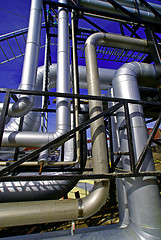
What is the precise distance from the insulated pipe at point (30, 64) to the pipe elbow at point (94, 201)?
202cm

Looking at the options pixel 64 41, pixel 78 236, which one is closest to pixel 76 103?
pixel 64 41

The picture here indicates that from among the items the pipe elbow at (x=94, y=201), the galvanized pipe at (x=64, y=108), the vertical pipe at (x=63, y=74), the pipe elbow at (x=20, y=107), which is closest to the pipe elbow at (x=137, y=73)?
the galvanized pipe at (x=64, y=108)

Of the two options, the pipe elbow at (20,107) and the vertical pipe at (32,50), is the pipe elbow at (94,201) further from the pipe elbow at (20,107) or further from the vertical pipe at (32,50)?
the vertical pipe at (32,50)

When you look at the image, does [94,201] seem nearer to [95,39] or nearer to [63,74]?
[63,74]

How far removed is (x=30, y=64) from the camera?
9.16 ft

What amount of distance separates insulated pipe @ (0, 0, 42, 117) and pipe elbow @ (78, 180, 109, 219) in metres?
2.02

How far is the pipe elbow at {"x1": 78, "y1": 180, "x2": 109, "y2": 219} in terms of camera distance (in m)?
1.94

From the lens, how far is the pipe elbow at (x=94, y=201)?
194 cm

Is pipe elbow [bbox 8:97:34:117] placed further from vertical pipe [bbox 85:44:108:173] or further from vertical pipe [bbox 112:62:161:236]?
vertical pipe [bbox 112:62:161:236]

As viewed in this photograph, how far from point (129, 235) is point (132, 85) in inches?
114

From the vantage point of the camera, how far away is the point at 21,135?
7.34 ft

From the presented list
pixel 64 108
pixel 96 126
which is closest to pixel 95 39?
pixel 64 108

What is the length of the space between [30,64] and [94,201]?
3.06 metres

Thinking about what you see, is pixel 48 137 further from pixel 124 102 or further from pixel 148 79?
pixel 148 79
